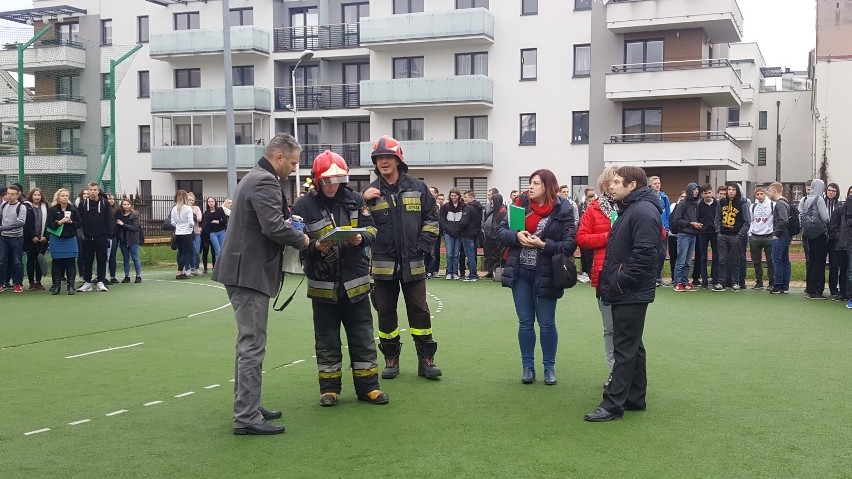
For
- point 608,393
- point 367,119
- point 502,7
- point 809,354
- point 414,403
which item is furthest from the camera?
point 367,119

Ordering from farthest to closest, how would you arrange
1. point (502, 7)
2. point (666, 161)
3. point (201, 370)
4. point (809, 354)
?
point (502, 7) < point (666, 161) < point (809, 354) < point (201, 370)

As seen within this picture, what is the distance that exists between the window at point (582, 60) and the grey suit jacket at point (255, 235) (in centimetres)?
3339

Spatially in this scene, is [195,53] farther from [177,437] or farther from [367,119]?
[177,437]

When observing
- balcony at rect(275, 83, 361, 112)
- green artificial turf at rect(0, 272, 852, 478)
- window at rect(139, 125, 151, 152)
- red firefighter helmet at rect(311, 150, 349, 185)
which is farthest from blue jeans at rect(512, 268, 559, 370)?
window at rect(139, 125, 151, 152)

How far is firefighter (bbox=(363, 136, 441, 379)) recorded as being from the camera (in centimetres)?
806

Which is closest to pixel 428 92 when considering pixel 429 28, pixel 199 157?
pixel 429 28

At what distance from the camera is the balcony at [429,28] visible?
1527 inches

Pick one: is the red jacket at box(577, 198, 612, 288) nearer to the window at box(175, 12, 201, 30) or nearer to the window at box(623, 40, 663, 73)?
the window at box(623, 40, 663, 73)

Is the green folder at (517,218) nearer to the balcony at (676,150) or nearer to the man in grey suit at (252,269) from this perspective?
the man in grey suit at (252,269)

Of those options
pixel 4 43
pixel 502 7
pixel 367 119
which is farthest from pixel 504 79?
pixel 4 43

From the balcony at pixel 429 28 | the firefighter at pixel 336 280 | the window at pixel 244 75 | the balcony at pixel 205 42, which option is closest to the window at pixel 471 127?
the balcony at pixel 429 28

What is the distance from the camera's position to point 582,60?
38.3 m

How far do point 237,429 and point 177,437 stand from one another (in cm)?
41

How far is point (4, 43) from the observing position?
25047mm
